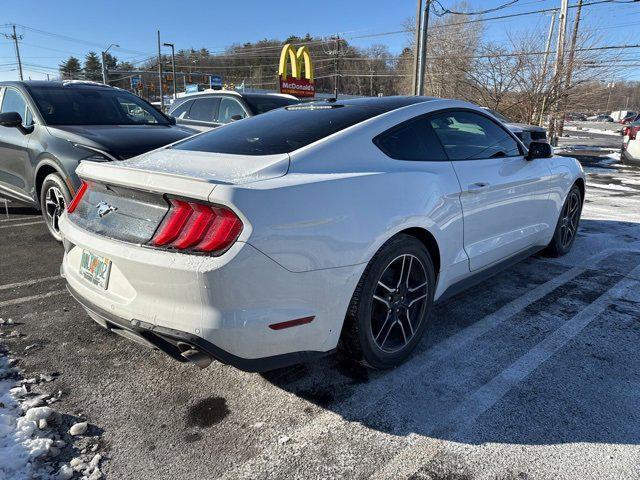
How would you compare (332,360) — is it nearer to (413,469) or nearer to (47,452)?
(413,469)

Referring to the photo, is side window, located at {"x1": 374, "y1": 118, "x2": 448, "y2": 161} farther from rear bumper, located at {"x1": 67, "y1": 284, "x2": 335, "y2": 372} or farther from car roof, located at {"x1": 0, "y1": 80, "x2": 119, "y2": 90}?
car roof, located at {"x1": 0, "y1": 80, "x2": 119, "y2": 90}

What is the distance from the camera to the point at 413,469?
207 centimetres

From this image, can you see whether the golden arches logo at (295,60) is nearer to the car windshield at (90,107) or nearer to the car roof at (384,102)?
the car windshield at (90,107)

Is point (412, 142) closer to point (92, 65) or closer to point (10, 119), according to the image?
point (10, 119)

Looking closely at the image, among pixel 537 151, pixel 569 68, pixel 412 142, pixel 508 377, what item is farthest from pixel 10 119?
pixel 569 68

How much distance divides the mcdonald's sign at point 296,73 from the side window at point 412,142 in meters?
16.8

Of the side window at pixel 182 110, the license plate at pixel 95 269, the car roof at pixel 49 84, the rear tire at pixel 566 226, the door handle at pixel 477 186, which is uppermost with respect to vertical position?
the car roof at pixel 49 84

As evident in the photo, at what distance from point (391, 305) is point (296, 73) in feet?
70.0

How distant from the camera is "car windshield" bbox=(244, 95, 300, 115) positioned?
7841 mm

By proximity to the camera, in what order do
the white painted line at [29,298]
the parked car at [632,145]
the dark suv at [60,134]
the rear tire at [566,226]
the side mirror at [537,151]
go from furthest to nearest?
the parked car at [632,145], the rear tire at [566,226], the dark suv at [60,134], the side mirror at [537,151], the white painted line at [29,298]

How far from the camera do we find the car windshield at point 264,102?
784 cm

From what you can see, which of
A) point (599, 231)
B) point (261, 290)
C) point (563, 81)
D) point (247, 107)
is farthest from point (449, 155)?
point (563, 81)

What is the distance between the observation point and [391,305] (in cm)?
275

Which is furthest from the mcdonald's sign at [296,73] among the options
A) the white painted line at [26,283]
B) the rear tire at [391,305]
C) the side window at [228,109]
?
the rear tire at [391,305]
